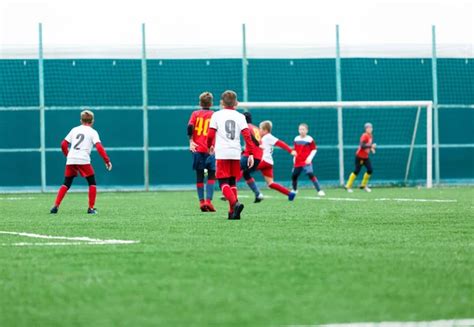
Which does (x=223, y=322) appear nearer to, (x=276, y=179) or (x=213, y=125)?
(x=213, y=125)

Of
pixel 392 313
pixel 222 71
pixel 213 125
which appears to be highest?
pixel 222 71

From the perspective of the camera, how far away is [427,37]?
34625 millimetres

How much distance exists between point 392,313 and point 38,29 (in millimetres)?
27104

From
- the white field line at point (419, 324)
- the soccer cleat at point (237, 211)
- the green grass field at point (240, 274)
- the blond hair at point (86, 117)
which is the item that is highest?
the blond hair at point (86, 117)

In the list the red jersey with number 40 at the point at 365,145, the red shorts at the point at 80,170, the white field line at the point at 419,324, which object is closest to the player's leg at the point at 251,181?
the red shorts at the point at 80,170

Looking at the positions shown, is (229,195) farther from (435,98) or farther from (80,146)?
(435,98)

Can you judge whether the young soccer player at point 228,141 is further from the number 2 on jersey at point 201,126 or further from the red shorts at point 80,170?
the red shorts at point 80,170

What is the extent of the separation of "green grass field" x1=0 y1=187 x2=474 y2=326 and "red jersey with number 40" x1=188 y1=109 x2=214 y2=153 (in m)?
4.45

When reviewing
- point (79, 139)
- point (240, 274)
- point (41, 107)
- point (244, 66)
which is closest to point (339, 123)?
point (244, 66)

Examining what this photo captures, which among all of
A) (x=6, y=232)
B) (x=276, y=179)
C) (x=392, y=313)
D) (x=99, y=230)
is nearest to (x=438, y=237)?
(x=99, y=230)

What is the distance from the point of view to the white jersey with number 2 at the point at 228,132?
15828 mm

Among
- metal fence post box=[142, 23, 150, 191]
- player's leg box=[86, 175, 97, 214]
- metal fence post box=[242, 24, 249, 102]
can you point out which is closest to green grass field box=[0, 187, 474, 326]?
player's leg box=[86, 175, 97, 214]

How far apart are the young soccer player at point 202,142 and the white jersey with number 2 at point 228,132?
2422 mm

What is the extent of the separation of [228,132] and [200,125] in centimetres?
276
